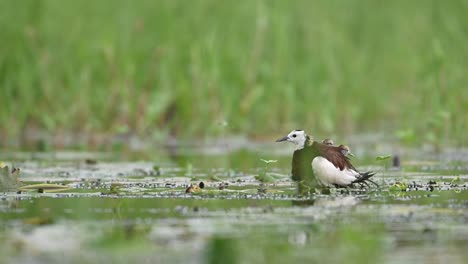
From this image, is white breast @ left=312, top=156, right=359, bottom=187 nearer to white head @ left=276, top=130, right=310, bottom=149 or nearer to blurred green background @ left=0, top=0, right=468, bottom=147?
white head @ left=276, top=130, right=310, bottom=149

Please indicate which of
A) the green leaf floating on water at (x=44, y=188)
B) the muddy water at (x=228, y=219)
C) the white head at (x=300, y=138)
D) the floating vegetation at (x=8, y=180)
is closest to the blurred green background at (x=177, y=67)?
the muddy water at (x=228, y=219)

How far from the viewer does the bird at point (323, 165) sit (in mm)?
8875

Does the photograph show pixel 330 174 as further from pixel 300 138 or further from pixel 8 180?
pixel 8 180

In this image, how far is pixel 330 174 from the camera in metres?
8.86

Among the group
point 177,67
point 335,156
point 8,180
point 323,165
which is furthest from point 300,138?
point 177,67

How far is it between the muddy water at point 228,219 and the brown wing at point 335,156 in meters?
0.21

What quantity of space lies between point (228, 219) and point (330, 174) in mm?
2021

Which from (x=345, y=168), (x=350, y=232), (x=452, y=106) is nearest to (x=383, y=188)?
(x=345, y=168)

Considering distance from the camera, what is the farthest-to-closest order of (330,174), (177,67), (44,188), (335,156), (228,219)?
(177,67) < (44,188) < (335,156) < (330,174) < (228,219)

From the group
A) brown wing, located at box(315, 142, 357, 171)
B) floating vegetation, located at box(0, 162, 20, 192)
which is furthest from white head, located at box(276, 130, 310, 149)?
floating vegetation, located at box(0, 162, 20, 192)

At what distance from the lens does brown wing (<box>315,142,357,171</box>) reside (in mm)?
8938

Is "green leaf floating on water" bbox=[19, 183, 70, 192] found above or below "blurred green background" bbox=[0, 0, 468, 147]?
below

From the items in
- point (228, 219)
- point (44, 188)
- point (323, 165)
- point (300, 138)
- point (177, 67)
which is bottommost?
point (228, 219)

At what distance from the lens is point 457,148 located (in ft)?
47.9
